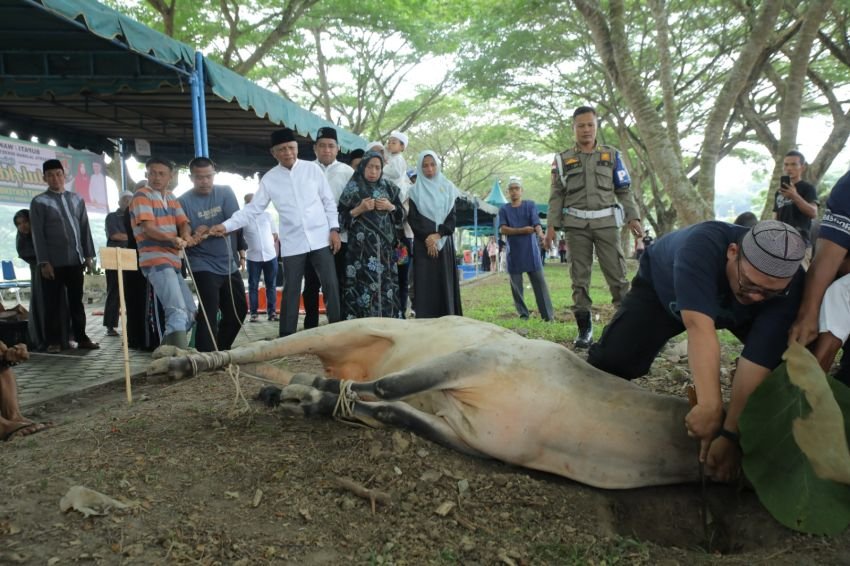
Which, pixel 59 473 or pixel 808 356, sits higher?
pixel 808 356

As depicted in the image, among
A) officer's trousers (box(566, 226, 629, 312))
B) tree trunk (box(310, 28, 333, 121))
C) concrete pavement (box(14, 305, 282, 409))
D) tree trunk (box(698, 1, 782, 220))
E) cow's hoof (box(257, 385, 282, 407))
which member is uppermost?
tree trunk (box(310, 28, 333, 121))

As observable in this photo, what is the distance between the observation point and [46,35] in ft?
19.5

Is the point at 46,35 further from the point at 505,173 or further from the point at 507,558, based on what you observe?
the point at 505,173

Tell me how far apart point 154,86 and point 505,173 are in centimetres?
3239

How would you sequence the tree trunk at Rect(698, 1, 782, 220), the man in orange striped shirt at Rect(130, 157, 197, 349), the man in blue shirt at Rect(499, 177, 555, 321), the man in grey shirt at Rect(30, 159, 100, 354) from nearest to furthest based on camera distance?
the man in orange striped shirt at Rect(130, 157, 197, 349) → the man in grey shirt at Rect(30, 159, 100, 354) → the tree trunk at Rect(698, 1, 782, 220) → the man in blue shirt at Rect(499, 177, 555, 321)

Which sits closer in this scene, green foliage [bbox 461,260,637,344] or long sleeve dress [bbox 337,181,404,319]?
long sleeve dress [bbox 337,181,404,319]

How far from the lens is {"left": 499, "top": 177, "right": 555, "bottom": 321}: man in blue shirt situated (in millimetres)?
7324

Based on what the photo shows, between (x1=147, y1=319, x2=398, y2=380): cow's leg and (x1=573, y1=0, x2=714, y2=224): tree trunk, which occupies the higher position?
(x1=573, y1=0, x2=714, y2=224): tree trunk

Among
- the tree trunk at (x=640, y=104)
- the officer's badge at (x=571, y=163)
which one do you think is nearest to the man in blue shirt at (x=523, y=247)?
the tree trunk at (x=640, y=104)

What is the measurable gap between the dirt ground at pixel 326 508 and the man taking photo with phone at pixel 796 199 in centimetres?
419

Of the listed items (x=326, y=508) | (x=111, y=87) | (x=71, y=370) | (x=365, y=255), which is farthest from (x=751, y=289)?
(x=111, y=87)

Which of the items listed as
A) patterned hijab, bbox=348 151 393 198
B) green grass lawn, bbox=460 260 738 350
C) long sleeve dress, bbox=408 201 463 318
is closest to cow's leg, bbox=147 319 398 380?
patterned hijab, bbox=348 151 393 198

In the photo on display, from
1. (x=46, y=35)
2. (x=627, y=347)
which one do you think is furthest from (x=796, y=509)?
(x=46, y=35)

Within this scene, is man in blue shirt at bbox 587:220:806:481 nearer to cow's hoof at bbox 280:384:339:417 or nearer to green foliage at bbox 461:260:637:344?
cow's hoof at bbox 280:384:339:417
